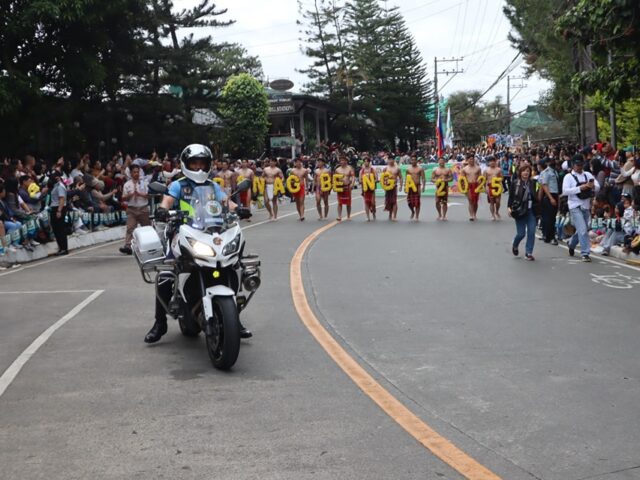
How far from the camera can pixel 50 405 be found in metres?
6.71

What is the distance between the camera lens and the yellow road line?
17.1 ft

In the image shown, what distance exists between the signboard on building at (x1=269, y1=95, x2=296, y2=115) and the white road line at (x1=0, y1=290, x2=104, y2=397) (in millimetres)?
46210

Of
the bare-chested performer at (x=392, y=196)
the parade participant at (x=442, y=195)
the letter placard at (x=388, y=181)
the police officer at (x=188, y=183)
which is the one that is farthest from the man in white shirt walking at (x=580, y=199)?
the letter placard at (x=388, y=181)

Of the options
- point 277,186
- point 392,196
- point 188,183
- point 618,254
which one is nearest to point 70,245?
point 277,186

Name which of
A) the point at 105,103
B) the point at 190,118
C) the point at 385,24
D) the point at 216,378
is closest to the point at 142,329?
the point at 216,378

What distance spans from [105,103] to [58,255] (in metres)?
20.8

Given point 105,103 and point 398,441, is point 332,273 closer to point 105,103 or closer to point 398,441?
point 398,441

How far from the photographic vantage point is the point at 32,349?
8.91m

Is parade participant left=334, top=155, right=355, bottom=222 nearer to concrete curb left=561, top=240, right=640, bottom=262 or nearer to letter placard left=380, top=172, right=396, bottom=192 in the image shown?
letter placard left=380, top=172, right=396, bottom=192

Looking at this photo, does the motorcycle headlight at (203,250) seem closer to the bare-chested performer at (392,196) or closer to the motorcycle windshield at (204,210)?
the motorcycle windshield at (204,210)

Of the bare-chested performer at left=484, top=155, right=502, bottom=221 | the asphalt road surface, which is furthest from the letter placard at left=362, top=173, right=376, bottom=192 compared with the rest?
the asphalt road surface

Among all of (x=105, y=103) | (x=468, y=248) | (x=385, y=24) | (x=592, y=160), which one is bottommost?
(x=468, y=248)

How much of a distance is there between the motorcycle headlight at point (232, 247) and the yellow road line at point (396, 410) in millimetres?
1313

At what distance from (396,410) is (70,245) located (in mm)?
15149
